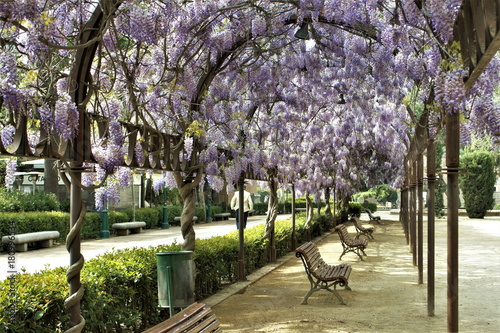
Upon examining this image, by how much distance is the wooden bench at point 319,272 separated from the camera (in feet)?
26.4

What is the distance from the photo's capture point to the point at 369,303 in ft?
26.3

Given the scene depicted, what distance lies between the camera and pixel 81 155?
4.86 meters

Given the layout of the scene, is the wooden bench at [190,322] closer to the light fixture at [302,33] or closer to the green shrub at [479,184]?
the light fixture at [302,33]

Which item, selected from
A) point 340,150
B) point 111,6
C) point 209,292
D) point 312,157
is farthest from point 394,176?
point 111,6

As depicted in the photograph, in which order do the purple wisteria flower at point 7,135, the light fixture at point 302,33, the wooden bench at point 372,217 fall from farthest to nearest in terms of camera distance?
the wooden bench at point 372,217
the light fixture at point 302,33
the purple wisteria flower at point 7,135

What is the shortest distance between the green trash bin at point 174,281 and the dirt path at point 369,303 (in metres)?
0.69

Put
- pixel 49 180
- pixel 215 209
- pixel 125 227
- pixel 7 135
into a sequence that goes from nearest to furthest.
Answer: pixel 7 135 < pixel 125 227 < pixel 49 180 < pixel 215 209

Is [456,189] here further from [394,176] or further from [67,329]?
[394,176]

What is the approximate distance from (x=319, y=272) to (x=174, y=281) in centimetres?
308

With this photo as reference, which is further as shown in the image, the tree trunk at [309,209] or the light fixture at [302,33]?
the tree trunk at [309,209]

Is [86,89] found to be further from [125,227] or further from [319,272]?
[125,227]

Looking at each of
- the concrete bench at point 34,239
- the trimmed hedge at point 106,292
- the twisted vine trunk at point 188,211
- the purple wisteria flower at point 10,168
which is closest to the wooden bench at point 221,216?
the concrete bench at point 34,239

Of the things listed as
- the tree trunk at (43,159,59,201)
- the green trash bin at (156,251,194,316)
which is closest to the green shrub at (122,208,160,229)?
the tree trunk at (43,159,59,201)

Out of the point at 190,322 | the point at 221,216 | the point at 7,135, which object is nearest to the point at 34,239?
the point at 7,135
